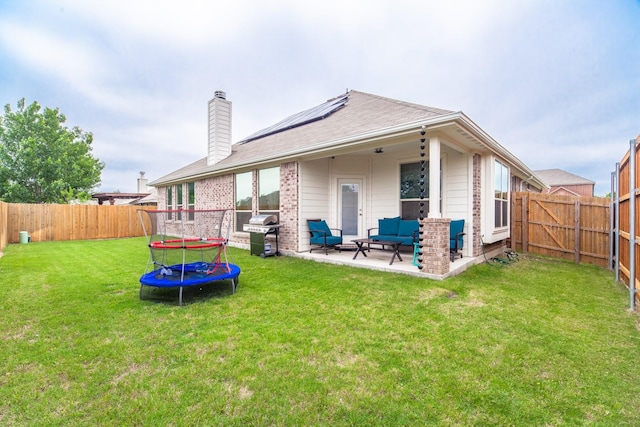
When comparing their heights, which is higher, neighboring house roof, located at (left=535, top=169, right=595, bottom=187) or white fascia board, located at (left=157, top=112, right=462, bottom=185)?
neighboring house roof, located at (left=535, top=169, right=595, bottom=187)

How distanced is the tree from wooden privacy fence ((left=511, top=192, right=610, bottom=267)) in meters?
24.2

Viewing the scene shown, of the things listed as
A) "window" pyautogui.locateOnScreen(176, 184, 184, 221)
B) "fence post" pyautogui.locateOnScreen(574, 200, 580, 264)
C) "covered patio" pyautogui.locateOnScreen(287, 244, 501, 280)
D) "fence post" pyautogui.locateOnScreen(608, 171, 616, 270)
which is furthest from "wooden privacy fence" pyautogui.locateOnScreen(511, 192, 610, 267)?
"window" pyautogui.locateOnScreen(176, 184, 184, 221)

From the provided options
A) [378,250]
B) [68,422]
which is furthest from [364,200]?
[68,422]

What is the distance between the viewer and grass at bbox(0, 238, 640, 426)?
1.87 meters

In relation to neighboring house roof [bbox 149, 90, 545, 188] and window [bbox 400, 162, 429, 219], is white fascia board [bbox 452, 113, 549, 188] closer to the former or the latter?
neighboring house roof [bbox 149, 90, 545, 188]

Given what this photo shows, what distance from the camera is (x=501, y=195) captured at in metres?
7.94

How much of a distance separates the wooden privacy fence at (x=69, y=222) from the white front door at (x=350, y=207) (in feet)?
39.2

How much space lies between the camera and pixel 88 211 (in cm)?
1358

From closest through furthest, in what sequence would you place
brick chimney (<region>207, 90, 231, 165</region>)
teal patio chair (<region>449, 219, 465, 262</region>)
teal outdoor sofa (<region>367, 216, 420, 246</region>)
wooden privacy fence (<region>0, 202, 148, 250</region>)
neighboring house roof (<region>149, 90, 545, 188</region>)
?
neighboring house roof (<region>149, 90, 545, 188</region>) < teal patio chair (<region>449, 219, 465, 262</region>) < teal outdoor sofa (<region>367, 216, 420, 246</region>) < brick chimney (<region>207, 90, 231, 165</region>) < wooden privacy fence (<region>0, 202, 148, 250</region>)

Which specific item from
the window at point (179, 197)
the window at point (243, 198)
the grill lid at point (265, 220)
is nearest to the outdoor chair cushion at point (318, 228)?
the grill lid at point (265, 220)

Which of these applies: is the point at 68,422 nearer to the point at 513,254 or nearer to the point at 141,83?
the point at 513,254

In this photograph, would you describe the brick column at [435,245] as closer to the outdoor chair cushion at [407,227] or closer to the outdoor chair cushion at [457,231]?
the outdoor chair cushion at [457,231]

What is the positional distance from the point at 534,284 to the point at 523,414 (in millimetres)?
4089

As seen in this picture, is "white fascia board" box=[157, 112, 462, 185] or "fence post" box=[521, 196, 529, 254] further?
"fence post" box=[521, 196, 529, 254]
